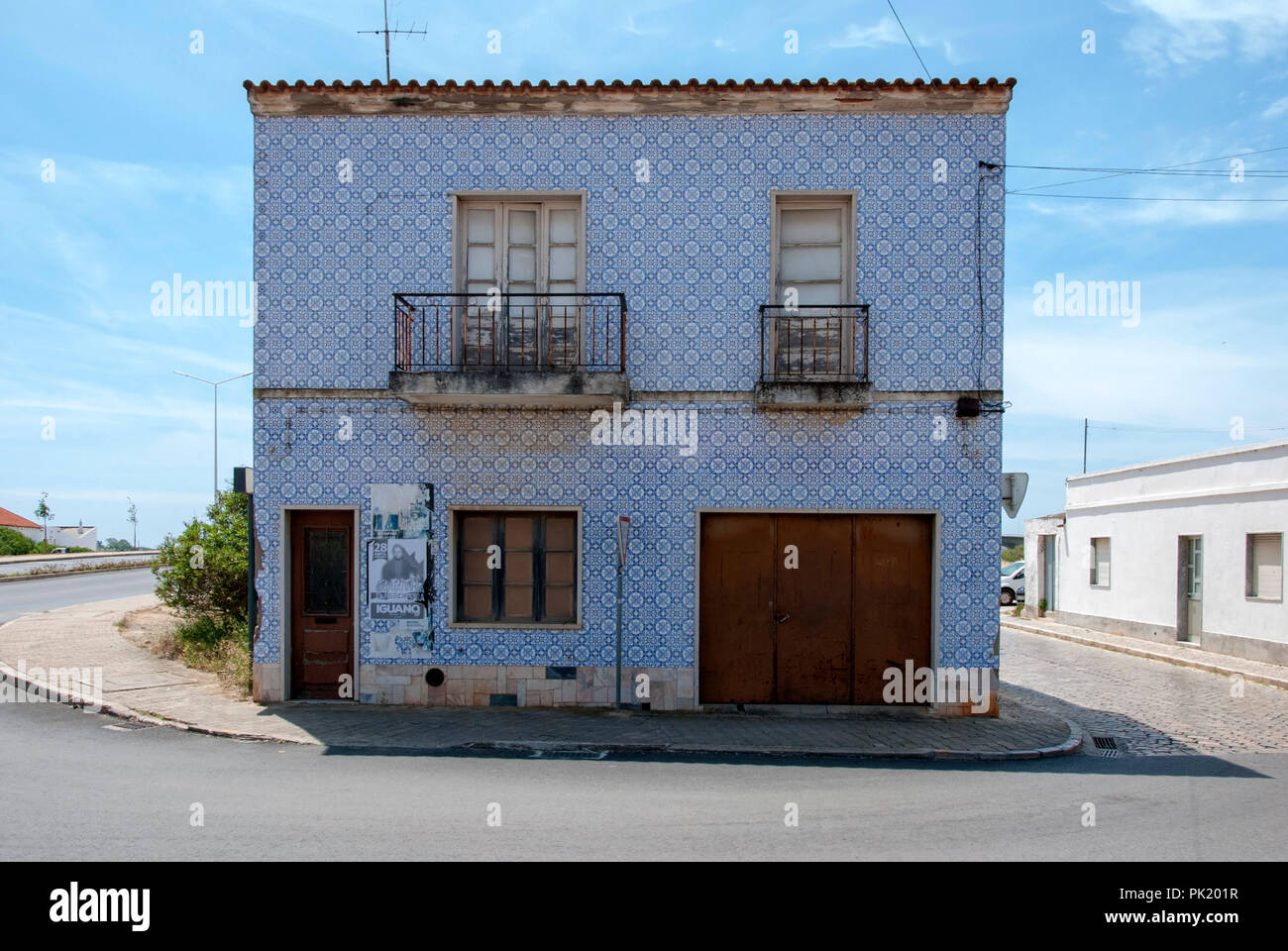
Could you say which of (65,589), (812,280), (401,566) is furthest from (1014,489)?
(65,589)

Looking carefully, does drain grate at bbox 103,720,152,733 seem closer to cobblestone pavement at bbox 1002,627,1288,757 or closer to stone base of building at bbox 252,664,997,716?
stone base of building at bbox 252,664,997,716

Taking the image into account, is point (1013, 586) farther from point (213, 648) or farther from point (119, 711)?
point (119, 711)

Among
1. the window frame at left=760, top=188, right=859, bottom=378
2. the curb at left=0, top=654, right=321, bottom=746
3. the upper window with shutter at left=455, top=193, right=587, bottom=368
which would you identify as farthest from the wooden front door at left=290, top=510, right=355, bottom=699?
the window frame at left=760, top=188, right=859, bottom=378

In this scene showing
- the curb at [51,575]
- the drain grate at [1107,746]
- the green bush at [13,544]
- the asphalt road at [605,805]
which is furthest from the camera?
the green bush at [13,544]

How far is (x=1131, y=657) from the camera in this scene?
16.8 m

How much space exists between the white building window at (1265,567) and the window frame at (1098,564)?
491 centimetres

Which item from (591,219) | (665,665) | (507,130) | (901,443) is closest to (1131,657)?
(901,443)

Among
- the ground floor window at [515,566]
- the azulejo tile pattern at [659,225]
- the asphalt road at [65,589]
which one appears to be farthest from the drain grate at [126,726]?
the asphalt road at [65,589]

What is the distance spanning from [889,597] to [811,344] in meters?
3.11

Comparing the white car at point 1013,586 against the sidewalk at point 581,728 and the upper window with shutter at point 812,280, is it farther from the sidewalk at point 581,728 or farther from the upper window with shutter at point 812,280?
the upper window with shutter at point 812,280

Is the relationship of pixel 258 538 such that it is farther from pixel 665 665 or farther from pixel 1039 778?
pixel 1039 778

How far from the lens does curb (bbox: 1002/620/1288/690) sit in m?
13.2

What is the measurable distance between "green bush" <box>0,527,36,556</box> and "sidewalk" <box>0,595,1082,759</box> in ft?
153

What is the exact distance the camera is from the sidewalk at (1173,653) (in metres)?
13.7
